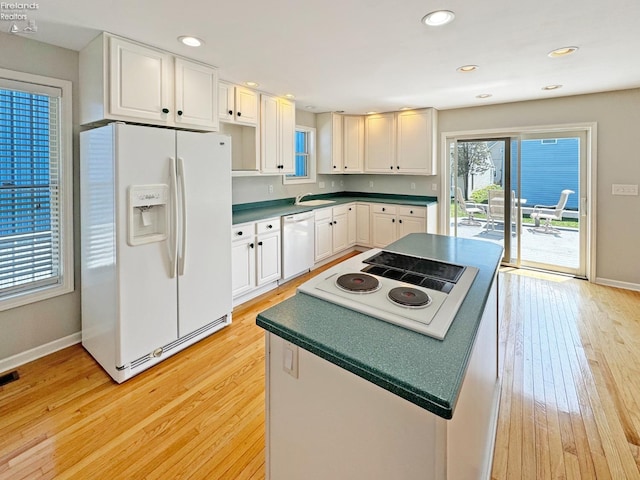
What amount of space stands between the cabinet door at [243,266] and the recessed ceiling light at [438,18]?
240 cm

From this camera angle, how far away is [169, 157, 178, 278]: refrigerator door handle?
2426mm

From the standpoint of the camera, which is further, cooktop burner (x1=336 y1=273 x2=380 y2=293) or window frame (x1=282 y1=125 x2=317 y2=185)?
window frame (x1=282 y1=125 x2=317 y2=185)

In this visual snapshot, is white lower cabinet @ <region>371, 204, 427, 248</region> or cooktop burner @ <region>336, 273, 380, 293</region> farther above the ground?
white lower cabinet @ <region>371, 204, 427, 248</region>

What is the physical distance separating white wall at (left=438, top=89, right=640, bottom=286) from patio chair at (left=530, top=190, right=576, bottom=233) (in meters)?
0.44

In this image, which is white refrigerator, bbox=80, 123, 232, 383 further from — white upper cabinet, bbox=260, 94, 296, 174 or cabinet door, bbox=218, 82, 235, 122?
white upper cabinet, bbox=260, 94, 296, 174

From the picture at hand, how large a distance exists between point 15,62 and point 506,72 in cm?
404

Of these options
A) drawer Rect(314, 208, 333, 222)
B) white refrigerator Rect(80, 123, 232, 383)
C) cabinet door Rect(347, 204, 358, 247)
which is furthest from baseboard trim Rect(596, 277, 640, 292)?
white refrigerator Rect(80, 123, 232, 383)

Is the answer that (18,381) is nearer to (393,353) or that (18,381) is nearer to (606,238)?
(393,353)

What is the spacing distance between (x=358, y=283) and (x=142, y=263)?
5.42 feet

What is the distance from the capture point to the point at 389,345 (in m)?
1.02

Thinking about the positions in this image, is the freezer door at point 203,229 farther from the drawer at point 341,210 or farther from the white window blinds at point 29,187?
the drawer at point 341,210

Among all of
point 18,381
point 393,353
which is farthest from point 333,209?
point 393,353

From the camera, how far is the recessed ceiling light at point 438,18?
206 centimetres

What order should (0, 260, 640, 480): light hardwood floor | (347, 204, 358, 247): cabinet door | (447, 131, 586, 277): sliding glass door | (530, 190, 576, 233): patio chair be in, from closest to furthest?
1. (0, 260, 640, 480): light hardwood floor
2. (447, 131, 586, 277): sliding glass door
3. (530, 190, 576, 233): patio chair
4. (347, 204, 358, 247): cabinet door
